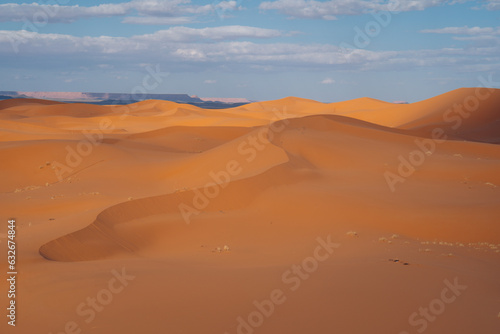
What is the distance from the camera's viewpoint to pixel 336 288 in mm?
5309

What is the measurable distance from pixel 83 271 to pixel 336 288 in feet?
9.55

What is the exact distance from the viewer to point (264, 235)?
882 cm

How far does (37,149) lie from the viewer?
19422mm

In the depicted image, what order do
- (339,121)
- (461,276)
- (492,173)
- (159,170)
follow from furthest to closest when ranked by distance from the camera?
1. (339,121)
2. (159,170)
3. (492,173)
4. (461,276)

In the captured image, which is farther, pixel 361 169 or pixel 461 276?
pixel 361 169

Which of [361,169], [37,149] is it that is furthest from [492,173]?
[37,149]

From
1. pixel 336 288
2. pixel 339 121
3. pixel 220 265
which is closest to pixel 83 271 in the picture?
pixel 220 265

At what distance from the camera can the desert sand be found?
15.6 feet

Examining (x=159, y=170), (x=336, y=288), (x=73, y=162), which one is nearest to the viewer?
(x=336, y=288)

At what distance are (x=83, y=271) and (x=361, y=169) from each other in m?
10.1

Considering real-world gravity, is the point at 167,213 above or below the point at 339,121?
below

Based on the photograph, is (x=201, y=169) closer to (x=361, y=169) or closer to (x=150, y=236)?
(x=361, y=169)

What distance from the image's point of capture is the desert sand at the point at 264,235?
15.6 feet

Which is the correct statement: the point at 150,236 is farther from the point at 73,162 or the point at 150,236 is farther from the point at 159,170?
the point at 73,162
